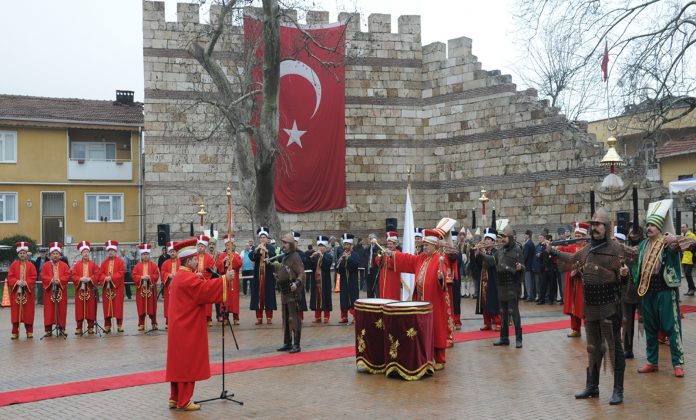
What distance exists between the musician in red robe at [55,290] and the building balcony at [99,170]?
62.7 ft

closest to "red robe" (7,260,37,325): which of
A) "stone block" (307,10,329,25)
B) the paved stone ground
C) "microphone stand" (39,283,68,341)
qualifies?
"microphone stand" (39,283,68,341)

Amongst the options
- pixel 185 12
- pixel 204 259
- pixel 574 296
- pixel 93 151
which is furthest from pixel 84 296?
pixel 93 151

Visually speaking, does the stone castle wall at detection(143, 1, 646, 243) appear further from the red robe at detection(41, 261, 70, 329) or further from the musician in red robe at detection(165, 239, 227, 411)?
the musician in red robe at detection(165, 239, 227, 411)

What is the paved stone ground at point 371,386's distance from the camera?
27.3 ft

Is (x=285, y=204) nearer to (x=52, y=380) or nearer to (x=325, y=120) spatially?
(x=325, y=120)

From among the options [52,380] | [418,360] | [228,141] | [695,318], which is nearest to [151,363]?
[52,380]

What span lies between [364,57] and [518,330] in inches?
779

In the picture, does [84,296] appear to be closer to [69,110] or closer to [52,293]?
[52,293]

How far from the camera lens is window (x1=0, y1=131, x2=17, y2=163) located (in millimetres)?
33125

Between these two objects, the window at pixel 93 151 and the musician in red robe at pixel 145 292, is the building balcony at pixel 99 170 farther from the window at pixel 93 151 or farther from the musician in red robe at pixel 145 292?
the musician in red robe at pixel 145 292

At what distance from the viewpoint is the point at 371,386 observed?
966 centimetres

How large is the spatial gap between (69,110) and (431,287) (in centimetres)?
2893

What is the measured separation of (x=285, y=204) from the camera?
29.0 meters

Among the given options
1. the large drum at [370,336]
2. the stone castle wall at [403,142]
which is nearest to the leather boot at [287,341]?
the large drum at [370,336]
